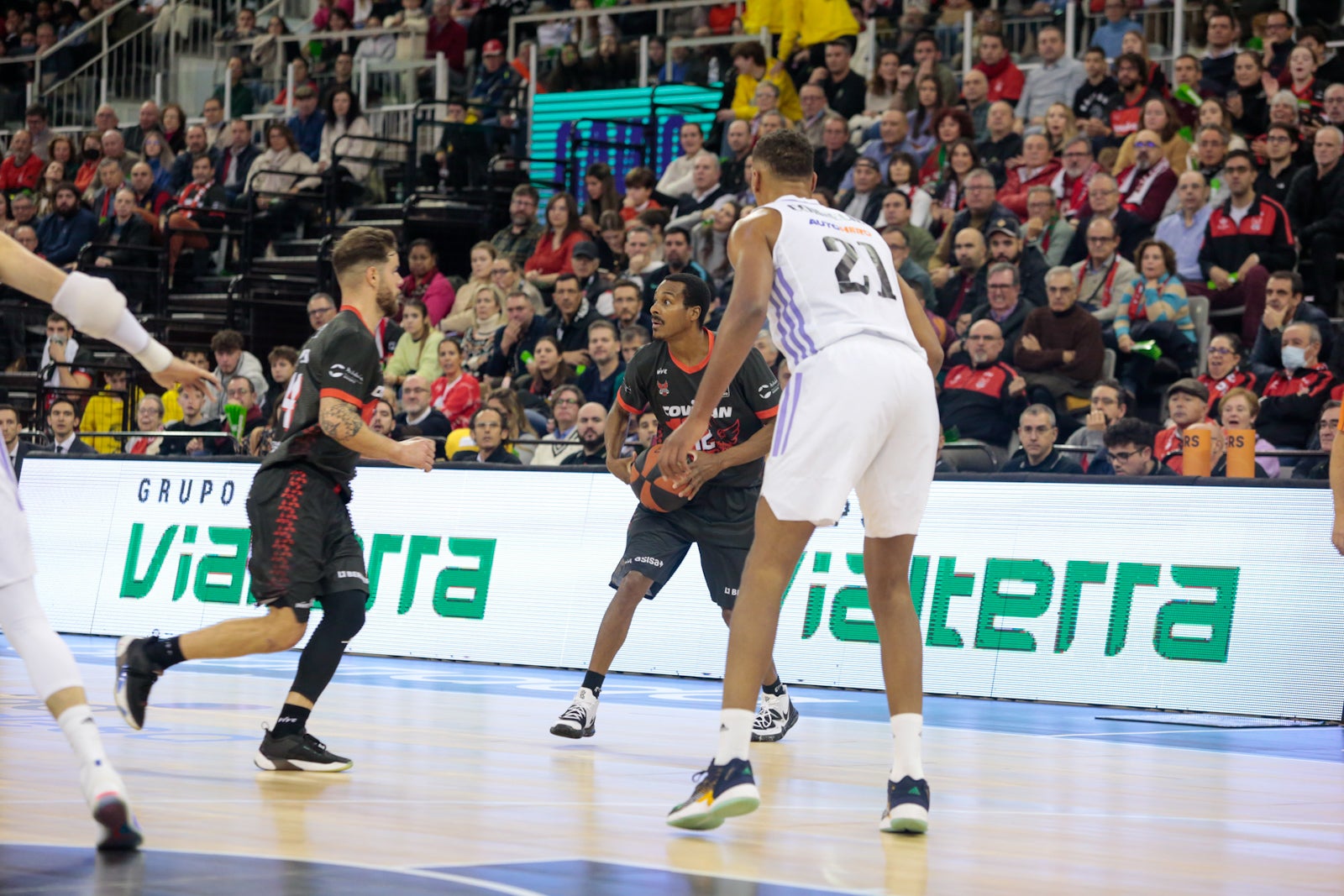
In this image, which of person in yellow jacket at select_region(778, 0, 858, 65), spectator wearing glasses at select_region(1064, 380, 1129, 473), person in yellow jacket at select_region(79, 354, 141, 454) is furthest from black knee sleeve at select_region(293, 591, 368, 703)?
person in yellow jacket at select_region(778, 0, 858, 65)

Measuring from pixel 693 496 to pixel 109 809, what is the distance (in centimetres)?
392

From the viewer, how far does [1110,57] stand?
56.1 feet

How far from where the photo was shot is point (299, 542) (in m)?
6.96

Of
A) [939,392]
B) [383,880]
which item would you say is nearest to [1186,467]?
[939,392]

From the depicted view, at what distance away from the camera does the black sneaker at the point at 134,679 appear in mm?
6723

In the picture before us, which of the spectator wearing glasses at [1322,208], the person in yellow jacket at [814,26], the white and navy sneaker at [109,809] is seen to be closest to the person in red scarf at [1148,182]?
the spectator wearing glasses at [1322,208]

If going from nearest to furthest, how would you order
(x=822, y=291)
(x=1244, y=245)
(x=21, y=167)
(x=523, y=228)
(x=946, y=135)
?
(x=822, y=291) < (x=1244, y=245) < (x=946, y=135) < (x=523, y=228) < (x=21, y=167)

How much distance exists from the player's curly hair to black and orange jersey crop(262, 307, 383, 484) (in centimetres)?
182

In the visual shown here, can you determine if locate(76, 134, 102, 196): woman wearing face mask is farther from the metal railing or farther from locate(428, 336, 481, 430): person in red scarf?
locate(428, 336, 481, 430): person in red scarf

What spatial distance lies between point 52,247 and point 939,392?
14.3 m

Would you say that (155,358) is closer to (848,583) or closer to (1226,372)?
(848,583)

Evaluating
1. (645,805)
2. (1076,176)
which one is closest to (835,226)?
(645,805)

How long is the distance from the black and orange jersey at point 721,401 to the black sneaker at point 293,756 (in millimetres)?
2312

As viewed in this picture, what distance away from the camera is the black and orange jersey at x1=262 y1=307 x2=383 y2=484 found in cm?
696
